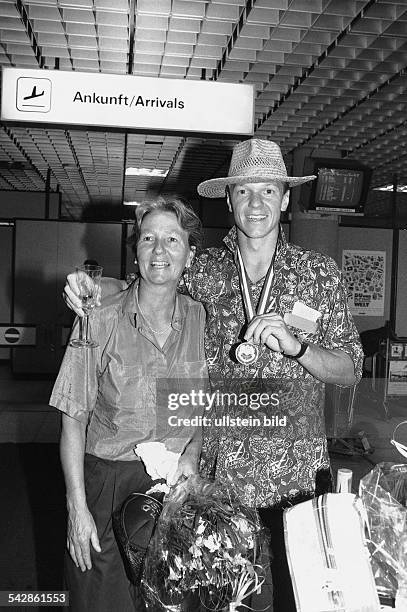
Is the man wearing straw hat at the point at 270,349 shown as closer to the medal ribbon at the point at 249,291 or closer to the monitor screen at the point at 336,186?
the medal ribbon at the point at 249,291

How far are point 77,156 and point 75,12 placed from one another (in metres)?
5.68

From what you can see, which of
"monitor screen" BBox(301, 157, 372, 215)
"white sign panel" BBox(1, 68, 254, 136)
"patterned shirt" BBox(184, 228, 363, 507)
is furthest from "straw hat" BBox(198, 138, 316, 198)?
"monitor screen" BBox(301, 157, 372, 215)

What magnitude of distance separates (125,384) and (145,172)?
33.6 feet

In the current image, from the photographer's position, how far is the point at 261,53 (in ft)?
17.7

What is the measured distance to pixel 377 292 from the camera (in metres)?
9.52

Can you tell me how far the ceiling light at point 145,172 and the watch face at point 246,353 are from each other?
385 inches

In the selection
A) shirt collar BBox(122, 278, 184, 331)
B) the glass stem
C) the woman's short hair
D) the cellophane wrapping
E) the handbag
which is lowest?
the handbag

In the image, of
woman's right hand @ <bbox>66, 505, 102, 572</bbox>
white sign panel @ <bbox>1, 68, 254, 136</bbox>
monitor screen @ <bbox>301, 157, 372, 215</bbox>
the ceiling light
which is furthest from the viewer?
the ceiling light

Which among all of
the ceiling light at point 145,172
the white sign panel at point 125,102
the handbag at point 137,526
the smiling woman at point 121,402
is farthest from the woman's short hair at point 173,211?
the ceiling light at point 145,172

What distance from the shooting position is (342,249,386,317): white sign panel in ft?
31.1

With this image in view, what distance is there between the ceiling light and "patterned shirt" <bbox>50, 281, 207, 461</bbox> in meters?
9.74

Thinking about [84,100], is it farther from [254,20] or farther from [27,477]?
[27,477]

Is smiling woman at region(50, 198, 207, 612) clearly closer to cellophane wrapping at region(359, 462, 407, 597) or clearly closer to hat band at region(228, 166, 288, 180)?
hat band at region(228, 166, 288, 180)

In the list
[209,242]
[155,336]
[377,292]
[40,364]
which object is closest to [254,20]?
[155,336]
